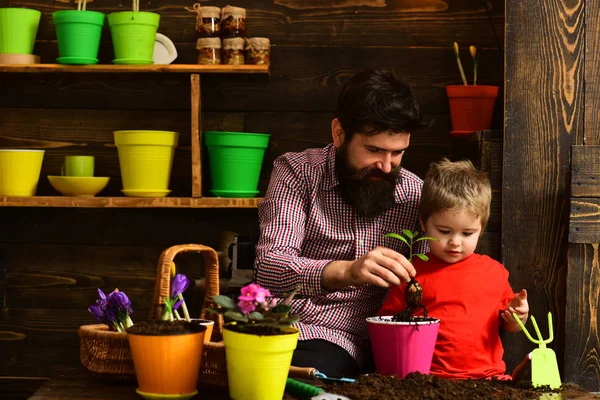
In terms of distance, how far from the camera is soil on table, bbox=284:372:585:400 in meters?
1.45

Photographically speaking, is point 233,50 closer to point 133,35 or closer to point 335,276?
point 133,35

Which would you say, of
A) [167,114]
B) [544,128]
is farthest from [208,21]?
[544,128]

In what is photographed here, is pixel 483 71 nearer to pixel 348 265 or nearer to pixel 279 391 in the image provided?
pixel 348 265

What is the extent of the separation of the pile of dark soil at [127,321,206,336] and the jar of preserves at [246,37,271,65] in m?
1.35

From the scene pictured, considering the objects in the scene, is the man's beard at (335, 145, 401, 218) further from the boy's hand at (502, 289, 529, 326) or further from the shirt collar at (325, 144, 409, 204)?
the boy's hand at (502, 289, 529, 326)

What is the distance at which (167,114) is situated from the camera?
9.37 ft

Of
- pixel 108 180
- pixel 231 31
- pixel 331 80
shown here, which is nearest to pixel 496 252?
pixel 331 80

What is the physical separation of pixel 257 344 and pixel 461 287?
0.76m

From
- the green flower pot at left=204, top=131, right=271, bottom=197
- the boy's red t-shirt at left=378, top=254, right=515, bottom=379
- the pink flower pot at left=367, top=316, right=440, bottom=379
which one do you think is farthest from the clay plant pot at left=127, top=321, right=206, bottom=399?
the green flower pot at left=204, top=131, right=271, bottom=197

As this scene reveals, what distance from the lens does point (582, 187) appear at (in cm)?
215

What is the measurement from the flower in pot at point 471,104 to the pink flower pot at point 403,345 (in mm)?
1067

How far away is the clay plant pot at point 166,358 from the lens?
1.39 m

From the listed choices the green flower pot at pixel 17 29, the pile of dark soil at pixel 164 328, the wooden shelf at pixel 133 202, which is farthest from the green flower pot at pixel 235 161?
the pile of dark soil at pixel 164 328

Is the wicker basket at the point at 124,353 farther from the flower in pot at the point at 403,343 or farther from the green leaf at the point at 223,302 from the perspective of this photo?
the flower in pot at the point at 403,343
